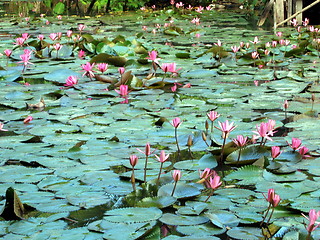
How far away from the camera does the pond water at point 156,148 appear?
70.3 inches

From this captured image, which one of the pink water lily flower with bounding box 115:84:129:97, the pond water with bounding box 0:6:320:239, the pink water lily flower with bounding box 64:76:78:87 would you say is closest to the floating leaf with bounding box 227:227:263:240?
the pond water with bounding box 0:6:320:239

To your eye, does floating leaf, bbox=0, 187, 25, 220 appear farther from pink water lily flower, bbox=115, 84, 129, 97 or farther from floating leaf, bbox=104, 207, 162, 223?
pink water lily flower, bbox=115, 84, 129, 97

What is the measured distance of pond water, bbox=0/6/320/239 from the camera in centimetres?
179

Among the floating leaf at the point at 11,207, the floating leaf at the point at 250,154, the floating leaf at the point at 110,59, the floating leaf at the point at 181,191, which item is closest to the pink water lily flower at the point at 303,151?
the floating leaf at the point at 250,154

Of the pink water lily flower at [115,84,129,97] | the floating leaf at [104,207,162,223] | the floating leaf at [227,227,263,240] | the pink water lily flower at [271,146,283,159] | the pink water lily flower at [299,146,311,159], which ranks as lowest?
the floating leaf at [227,227,263,240]

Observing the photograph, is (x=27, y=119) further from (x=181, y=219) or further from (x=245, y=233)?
(x=245, y=233)

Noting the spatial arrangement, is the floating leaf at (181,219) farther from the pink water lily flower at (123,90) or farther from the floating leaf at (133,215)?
the pink water lily flower at (123,90)

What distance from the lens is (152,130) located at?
286 centimetres

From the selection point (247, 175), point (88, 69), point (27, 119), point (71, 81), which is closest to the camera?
point (247, 175)

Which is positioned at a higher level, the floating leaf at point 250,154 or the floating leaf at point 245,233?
the floating leaf at point 250,154

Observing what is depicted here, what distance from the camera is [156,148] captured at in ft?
8.25

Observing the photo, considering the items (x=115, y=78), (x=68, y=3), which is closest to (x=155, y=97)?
(x=115, y=78)

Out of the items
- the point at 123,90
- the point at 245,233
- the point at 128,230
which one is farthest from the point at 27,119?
the point at 245,233

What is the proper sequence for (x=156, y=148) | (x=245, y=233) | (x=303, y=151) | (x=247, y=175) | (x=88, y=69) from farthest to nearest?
1. (x=88, y=69)
2. (x=156, y=148)
3. (x=303, y=151)
4. (x=247, y=175)
5. (x=245, y=233)
